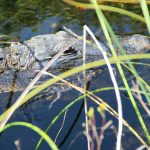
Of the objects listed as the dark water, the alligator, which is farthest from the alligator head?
the dark water

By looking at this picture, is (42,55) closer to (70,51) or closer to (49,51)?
(49,51)

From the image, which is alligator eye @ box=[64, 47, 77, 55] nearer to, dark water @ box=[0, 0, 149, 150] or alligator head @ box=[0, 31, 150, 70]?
alligator head @ box=[0, 31, 150, 70]

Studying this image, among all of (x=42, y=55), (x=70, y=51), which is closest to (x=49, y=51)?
(x=42, y=55)

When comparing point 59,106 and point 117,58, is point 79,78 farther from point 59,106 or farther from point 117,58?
point 117,58

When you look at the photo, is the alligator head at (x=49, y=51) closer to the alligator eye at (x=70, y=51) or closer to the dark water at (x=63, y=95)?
the alligator eye at (x=70, y=51)

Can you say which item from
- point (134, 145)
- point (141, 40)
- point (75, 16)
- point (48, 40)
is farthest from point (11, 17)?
point (134, 145)

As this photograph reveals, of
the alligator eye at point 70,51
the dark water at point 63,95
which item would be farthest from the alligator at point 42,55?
the dark water at point 63,95
